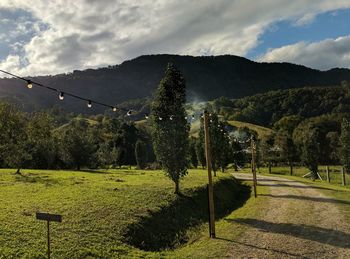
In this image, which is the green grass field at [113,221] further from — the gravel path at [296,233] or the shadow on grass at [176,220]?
the gravel path at [296,233]

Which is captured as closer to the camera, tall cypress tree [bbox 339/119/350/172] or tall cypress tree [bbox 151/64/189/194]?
tall cypress tree [bbox 151/64/189/194]

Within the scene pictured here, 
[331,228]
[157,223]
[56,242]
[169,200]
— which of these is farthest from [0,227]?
[331,228]

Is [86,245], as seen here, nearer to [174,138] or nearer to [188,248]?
[188,248]

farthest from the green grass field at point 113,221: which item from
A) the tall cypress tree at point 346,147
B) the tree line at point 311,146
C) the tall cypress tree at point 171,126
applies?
the tree line at point 311,146

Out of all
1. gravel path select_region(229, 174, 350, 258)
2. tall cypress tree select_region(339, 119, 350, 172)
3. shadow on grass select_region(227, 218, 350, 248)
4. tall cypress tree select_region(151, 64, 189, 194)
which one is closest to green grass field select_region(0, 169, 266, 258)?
gravel path select_region(229, 174, 350, 258)

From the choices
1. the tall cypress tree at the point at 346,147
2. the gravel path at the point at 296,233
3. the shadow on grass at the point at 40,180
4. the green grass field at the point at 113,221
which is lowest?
the gravel path at the point at 296,233

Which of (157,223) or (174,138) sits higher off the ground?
(174,138)

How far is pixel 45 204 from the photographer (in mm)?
28984

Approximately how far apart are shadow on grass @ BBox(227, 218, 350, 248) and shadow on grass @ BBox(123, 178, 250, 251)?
4379 millimetres

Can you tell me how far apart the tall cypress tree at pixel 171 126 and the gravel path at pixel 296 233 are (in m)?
8.56

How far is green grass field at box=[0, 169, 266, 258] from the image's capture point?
19703mm

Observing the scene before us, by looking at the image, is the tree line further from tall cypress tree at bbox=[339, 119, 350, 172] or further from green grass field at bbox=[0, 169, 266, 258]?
green grass field at bbox=[0, 169, 266, 258]

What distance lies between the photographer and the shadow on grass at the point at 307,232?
21.9 metres

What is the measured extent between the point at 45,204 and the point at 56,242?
32.6ft
